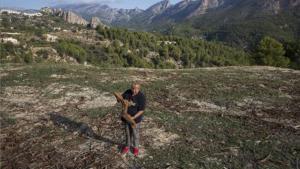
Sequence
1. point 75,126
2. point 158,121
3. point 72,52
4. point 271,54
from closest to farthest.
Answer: point 75,126, point 158,121, point 271,54, point 72,52

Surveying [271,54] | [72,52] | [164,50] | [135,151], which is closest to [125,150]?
[135,151]

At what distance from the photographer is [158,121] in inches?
599

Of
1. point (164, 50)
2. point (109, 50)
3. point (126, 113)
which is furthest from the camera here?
point (164, 50)

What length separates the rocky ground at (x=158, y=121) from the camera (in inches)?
458

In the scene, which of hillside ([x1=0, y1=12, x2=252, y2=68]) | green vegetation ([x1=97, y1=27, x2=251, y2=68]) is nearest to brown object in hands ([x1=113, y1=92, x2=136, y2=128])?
hillside ([x1=0, y1=12, x2=252, y2=68])

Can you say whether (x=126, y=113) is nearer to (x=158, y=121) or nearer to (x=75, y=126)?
(x=158, y=121)

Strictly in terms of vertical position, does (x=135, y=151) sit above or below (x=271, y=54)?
above

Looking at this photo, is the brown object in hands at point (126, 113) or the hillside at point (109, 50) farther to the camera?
the hillside at point (109, 50)

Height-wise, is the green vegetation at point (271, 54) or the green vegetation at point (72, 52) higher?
the green vegetation at point (271, 54)

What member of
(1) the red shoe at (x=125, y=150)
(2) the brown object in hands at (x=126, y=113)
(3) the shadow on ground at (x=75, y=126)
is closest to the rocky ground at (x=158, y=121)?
(3) the shadow on ground at (x=75, y=126)

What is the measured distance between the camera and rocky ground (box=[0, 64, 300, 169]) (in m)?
11.6

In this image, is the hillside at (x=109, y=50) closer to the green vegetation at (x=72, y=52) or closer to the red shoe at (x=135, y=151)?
the green vegetation at (x=72, y=52)

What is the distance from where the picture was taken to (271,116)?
16266 millimetres

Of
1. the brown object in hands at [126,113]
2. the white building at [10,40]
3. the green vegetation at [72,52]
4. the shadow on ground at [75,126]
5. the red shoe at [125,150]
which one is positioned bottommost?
the green vegetation at [72,52]
